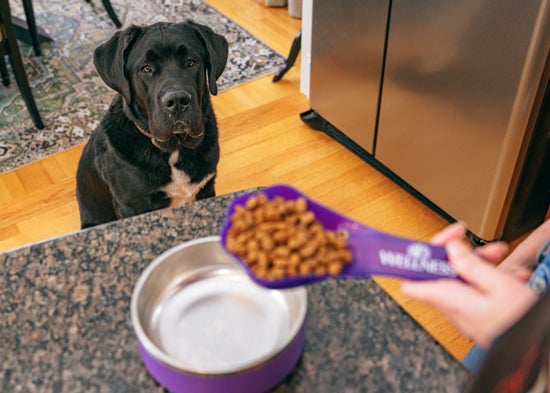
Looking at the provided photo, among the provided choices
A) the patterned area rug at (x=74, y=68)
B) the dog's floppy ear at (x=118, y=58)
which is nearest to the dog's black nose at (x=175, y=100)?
the dog's floppy ear at (x=118, y=58)

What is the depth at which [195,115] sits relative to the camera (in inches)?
62.6

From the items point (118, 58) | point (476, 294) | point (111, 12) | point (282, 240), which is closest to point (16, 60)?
point (111, 12)

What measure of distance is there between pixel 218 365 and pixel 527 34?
127 centimetres

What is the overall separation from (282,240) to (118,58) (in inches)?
43.0

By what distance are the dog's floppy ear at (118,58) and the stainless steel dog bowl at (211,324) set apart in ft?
3.10

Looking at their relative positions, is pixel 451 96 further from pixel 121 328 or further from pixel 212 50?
pixel 121 328

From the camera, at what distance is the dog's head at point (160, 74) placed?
1.54 meters

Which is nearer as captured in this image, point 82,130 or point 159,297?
point 159,297

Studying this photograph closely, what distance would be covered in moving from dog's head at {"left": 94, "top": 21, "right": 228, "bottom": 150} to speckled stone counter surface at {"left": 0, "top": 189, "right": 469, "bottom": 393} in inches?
27.9

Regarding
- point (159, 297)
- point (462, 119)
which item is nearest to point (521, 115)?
point (462, 119)

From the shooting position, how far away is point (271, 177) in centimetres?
233

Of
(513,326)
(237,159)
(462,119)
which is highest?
(513,326)

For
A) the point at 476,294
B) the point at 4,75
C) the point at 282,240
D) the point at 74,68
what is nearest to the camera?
the point at 476,294

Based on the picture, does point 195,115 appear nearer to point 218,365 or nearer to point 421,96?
point 421,96
